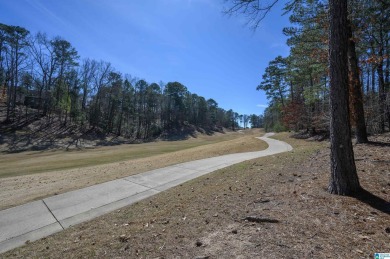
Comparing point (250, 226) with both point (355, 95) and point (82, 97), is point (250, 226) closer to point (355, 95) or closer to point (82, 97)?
point (355, 95)

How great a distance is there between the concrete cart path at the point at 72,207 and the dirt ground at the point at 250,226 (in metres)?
0.57

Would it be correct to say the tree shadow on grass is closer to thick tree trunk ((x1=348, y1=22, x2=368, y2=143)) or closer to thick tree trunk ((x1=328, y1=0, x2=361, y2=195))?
thick tree trunk ((x1=328, y1=0, x2=361, y2=195))

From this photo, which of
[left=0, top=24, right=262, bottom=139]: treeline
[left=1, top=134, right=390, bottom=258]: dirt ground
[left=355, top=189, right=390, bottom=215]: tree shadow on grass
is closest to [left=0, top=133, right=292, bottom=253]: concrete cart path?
[left=1, top=134, right=390, bottom=258]: dirt ground

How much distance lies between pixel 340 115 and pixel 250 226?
278 centimetres

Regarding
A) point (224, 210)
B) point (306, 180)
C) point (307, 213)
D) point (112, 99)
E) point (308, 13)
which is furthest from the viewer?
point (112, 99)

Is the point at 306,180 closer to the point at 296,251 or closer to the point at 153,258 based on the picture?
the point at 296,251

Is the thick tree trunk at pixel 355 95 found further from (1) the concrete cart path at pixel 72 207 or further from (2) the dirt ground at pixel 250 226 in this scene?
(1) the concrete cart path at pixel 72 207

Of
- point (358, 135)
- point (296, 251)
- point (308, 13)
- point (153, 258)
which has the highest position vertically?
point (308, 13)

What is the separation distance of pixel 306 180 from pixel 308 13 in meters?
11.5

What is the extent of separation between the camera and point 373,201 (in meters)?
3.76

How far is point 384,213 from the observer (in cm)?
333

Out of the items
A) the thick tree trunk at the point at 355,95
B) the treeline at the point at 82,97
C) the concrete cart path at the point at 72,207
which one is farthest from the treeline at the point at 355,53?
the treeline at the point at 82,97

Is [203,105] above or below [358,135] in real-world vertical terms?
above

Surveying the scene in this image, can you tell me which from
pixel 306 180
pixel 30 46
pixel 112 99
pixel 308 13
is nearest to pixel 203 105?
pixel 112 99
